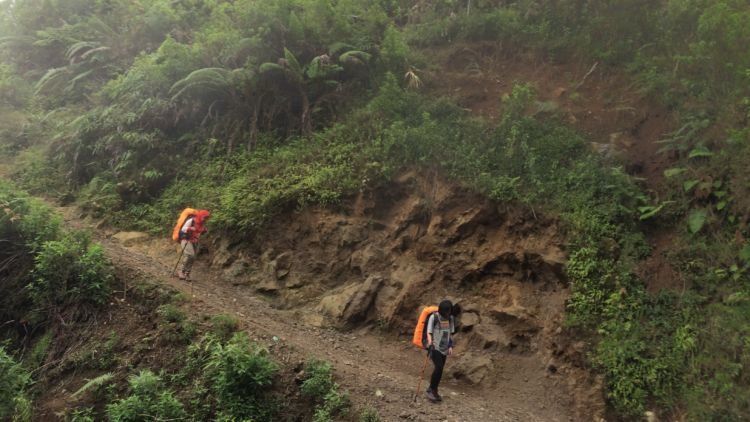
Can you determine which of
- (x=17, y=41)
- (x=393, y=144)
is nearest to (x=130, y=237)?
(x=393, y=144)

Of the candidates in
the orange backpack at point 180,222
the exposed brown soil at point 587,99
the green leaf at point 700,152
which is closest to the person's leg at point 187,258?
the orange backpack at point 180,222

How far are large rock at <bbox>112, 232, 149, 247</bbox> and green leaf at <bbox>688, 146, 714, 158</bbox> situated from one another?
1236cm

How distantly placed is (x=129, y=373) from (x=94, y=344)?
3.52 ft

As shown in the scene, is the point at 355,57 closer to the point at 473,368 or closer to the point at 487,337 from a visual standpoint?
the point at 487,337

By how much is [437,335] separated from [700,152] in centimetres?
603

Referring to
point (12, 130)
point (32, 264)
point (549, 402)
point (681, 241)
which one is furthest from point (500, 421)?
point (12, 130)

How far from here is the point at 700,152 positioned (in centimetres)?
859

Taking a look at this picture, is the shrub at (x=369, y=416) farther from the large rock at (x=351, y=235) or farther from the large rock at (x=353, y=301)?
the large rock at (x=351, y=235)

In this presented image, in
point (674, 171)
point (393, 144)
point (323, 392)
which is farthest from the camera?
point (393, 144)

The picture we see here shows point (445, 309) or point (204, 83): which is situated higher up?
point (204, 83)

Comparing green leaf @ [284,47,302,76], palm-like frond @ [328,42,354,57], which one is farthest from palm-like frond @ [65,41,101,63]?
palm-like frond @ [328,42,354,57]

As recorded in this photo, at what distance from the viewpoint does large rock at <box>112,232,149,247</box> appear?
1180 cm

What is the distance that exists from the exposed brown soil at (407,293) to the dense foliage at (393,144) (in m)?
0.48

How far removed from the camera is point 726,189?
8.09 m
